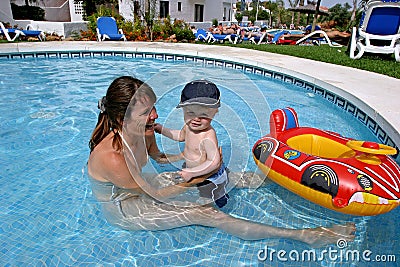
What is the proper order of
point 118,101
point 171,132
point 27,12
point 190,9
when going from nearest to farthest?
point 118,101, point 171,132, point 27,12, point 190,9

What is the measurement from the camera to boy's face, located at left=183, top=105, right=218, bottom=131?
2.13 m

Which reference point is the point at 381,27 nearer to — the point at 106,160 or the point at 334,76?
the point at 334,76

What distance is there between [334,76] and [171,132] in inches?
194

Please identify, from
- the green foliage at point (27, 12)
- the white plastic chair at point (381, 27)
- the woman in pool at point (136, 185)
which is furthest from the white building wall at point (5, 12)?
the woman in pool at point (136, 185)

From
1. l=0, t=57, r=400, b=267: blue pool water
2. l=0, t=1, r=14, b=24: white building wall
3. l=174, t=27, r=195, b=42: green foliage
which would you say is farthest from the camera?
l=0, t=1, r=14, b=24: white building wall

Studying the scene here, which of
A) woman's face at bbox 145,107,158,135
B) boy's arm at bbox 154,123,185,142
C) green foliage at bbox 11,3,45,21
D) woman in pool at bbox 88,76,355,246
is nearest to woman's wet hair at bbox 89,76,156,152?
woman in pool at bbox 88,76,355,246

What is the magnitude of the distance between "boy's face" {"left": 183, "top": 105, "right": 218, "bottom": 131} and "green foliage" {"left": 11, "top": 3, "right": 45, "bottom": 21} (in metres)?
23.4

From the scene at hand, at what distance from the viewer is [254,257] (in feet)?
7.80

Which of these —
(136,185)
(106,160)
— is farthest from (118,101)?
(136,185)

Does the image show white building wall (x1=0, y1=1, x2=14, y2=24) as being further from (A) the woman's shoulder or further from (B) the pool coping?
(A) the woman's shoulder

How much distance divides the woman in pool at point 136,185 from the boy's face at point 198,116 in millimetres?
244

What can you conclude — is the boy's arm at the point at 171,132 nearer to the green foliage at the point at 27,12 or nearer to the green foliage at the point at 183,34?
the green foliage at the point at 183,34

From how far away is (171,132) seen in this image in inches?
110

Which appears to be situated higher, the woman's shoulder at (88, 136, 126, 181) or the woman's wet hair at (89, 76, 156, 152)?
the woman's wet hair at (89, 76, 156, 152)
